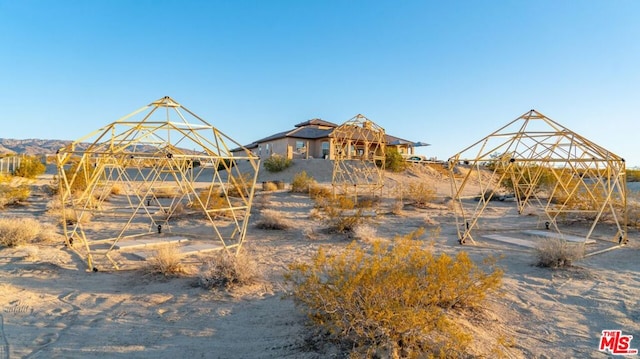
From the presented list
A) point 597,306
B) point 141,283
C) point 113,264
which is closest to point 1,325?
point 141,283

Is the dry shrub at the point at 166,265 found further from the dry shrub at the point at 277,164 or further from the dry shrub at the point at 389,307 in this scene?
the dry shrub at the point at 277,164

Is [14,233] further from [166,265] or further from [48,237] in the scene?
[166,265]

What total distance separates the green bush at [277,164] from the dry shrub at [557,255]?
28538 mm

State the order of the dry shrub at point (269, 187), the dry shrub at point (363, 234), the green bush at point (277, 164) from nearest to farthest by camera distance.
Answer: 1. the dry shrub at point (363, 234)
2. the dry shrub at point (269, 187)
3. the green bush at point (277, 164)

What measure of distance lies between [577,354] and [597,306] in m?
1.95

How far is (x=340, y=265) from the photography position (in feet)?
13.6

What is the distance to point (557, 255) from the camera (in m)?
7.56

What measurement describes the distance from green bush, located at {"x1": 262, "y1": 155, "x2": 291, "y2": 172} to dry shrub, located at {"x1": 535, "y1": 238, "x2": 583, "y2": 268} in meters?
28.5

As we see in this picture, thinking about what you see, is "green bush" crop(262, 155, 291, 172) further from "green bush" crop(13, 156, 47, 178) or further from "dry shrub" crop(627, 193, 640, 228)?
"dry shrub" crop(627, 193, 640, 228)

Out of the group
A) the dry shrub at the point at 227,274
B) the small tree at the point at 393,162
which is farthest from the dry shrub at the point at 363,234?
the small tree at the point at 393,162

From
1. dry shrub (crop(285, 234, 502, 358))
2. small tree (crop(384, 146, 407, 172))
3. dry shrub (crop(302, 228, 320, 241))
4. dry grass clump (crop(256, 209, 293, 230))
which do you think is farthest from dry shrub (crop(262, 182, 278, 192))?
dry shrub (crop(285, 234, 502, 358))

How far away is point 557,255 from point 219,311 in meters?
6.27

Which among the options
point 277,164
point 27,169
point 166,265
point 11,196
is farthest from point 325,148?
point 166,265

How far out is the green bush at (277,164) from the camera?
115 ft
